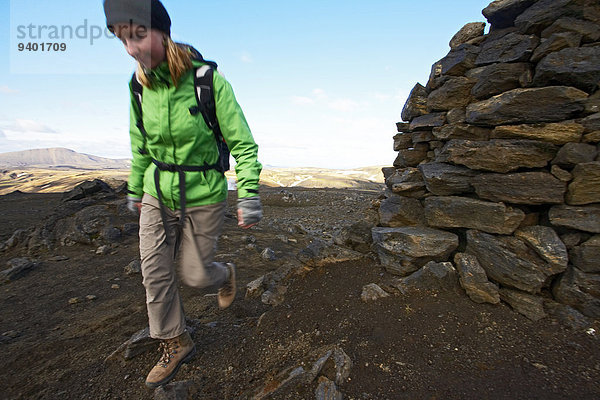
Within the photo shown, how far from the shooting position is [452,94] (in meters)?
5.43

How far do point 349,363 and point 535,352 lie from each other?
2.19 metres

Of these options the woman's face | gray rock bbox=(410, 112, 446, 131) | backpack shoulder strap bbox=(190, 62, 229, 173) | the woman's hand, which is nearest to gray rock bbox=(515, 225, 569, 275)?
gray rock bbox=(410, 112, 446, 131)

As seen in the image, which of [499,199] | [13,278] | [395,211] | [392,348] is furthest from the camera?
[13,278]

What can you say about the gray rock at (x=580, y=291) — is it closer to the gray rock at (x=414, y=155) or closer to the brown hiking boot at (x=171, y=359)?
the gray rock at (x=414, y=155)

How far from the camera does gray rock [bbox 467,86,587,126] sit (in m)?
4.06

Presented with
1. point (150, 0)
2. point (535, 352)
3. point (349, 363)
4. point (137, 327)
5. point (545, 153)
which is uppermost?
point (150, 0)

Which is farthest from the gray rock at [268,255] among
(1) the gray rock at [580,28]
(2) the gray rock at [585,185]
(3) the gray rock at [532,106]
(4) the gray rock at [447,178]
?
(1) the gray rock at [580,28]

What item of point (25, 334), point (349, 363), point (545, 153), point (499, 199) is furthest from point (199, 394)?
point (545, 153)

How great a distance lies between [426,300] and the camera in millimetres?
4379

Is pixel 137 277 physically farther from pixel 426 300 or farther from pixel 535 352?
pixel 535 352

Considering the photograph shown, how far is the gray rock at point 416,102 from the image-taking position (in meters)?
6.23

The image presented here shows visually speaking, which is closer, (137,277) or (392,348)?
(392,348)

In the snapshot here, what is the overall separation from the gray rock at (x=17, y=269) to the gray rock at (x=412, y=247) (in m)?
8.91

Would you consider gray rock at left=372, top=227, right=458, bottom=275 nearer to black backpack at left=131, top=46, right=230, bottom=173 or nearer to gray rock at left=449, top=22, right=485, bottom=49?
black backpack at left=131, top=46, right=230, bottom=173
